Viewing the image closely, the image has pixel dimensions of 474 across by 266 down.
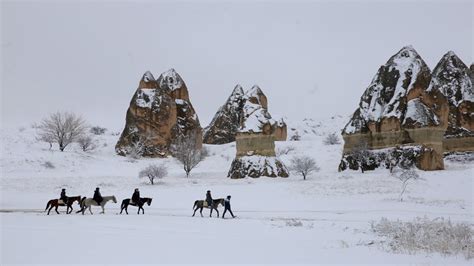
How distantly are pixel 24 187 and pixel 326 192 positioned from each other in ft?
63.4

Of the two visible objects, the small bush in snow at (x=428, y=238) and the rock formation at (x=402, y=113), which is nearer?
the small bush in snow at (x=428, y=238)

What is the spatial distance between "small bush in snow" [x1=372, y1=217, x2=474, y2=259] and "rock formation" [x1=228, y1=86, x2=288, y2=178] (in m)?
20.5

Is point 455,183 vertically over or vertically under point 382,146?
under

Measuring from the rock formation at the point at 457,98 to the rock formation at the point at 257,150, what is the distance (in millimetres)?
17207

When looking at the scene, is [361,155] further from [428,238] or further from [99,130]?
[99,130]

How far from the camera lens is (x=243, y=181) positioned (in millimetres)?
31875

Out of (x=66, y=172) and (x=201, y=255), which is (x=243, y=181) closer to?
(x=66, y=172)

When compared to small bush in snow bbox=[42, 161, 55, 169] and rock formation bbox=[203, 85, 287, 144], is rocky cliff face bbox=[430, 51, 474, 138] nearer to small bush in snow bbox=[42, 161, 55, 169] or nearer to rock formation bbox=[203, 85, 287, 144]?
rock formation bbox=[203, 85, 287, 144]

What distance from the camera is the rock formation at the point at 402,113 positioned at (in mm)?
33469

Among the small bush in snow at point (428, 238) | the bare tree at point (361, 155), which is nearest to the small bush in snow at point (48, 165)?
the bare tree at point (361, 155)

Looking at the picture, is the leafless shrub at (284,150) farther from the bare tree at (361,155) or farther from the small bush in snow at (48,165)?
the small bush in snow at (48,165)

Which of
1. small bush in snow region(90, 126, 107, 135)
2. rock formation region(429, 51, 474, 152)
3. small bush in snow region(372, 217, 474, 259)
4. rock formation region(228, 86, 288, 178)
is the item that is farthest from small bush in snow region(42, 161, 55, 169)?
small bush in snow region(90, 126, 107, 135)

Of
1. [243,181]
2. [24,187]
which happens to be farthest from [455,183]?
[24,187]

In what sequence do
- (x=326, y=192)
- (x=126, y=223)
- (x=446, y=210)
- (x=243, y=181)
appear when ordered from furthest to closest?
(x=243, y=181) → (x=326, y=192) → (x=446, y=210) → (x=126, y=223)
